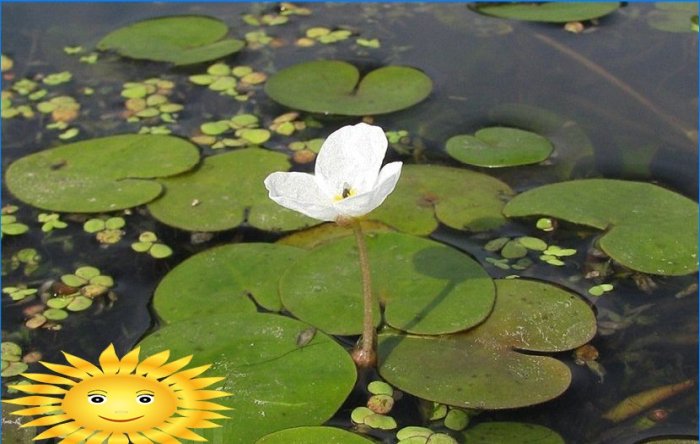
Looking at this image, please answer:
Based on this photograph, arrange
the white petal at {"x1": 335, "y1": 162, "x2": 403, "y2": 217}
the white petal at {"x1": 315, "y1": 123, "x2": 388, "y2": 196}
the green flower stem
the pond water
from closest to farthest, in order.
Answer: the white petal at {"x1": 335, "y1": 162, "x2": 403, "y2": 217} → the white petal at {"x1": 315, "y1": 123, "x2": 388, "y2": 196} → the green flower stem → the pond water

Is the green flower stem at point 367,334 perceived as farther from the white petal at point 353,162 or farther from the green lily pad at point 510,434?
the green lily pad at point 510,434

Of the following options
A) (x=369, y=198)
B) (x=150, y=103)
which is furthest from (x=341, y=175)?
(x=150, y=103)

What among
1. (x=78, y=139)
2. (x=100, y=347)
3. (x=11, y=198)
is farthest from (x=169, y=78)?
(x=100, y=347)

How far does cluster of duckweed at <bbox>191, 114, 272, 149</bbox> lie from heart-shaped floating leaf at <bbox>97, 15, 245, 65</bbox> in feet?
1.66

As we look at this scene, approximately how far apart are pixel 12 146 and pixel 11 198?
14.0 inches

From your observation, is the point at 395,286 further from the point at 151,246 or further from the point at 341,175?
the point at 151,246

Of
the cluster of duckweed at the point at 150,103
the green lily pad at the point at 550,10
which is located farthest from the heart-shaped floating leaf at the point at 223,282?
the green lily pad at the point at 550,10

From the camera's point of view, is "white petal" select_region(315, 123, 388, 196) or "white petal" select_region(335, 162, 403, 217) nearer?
"white petal" select_region(335, 162, 403, 217)

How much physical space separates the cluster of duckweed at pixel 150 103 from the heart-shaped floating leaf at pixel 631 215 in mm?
1309

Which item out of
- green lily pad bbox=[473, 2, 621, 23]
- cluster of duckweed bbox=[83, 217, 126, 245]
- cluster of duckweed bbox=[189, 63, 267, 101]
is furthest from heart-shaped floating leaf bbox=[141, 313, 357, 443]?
green lily pad bbox=[473, 2, 621, 23]

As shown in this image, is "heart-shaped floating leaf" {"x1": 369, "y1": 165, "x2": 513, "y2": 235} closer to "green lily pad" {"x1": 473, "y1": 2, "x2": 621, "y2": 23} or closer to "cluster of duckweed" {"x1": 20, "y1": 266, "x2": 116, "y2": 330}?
"cluster of duckweed" {"x1": 20, "y1": 266, "x2": 116, "y2": 330}

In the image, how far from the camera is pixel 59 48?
4016 millimetres

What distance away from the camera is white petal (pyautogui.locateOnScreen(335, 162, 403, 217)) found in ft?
6.36

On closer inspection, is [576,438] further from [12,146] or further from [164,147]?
[12,146]
